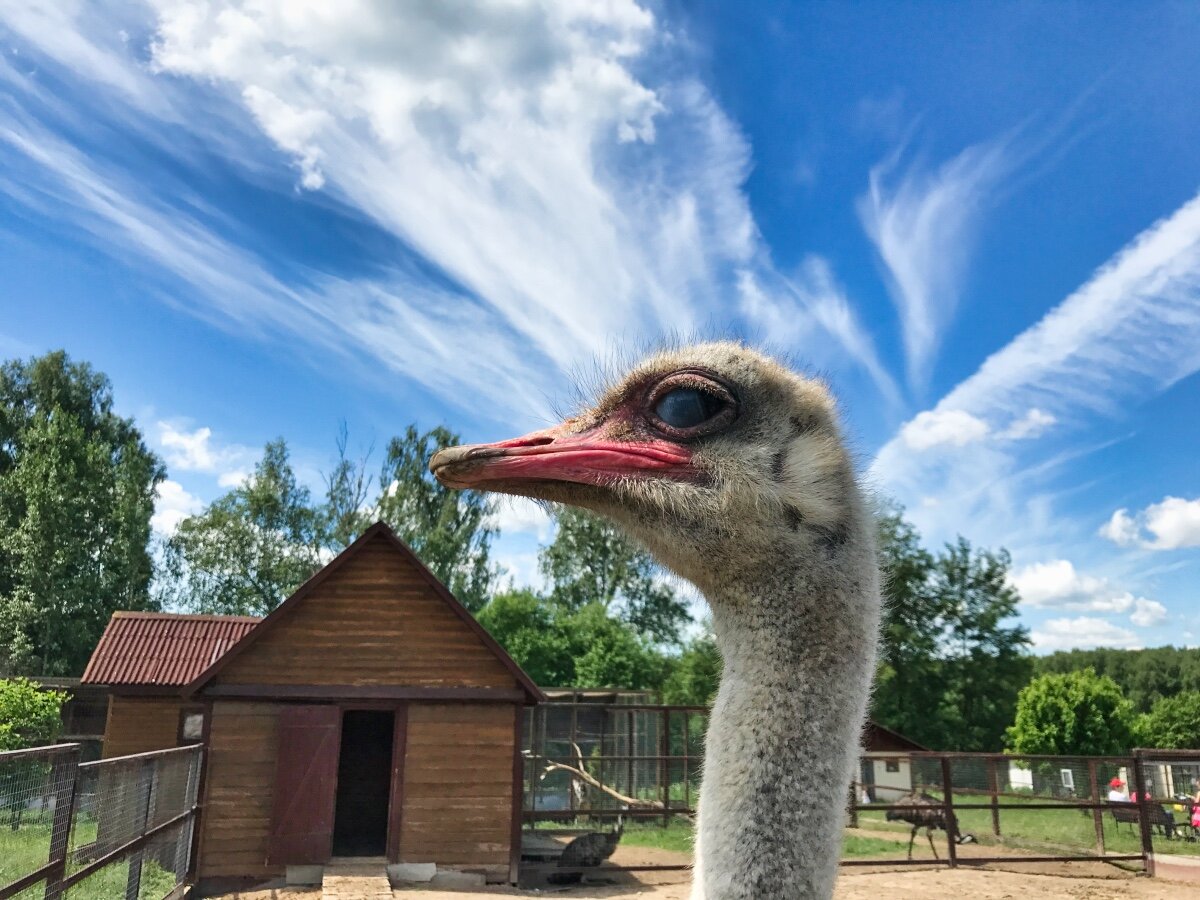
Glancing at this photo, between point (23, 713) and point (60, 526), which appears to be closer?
point (23, 713)

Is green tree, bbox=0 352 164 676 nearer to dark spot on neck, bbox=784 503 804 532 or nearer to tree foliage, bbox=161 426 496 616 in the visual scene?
tree foliage, bbox=161 426 496 616

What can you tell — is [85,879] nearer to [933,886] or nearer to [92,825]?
[92,825]

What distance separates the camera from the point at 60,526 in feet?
101

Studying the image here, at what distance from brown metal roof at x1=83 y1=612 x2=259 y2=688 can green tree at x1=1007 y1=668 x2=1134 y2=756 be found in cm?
1978

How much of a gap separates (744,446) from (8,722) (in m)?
14.8

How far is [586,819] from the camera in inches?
723

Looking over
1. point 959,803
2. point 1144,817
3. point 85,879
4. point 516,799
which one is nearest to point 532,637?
point 959,803

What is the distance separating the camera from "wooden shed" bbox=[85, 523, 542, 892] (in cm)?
1136

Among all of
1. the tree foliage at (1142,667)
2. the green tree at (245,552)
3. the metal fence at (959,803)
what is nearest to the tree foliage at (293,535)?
the green tree at (245,552)

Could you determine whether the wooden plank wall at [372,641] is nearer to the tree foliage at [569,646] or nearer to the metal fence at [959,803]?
the metal fence at [959,803]

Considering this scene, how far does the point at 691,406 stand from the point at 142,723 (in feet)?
49.0

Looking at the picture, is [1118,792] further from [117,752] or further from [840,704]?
[840,704]

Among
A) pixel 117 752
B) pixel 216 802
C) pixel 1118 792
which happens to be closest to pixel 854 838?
pixel 1118 792

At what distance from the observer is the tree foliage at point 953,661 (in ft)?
104
